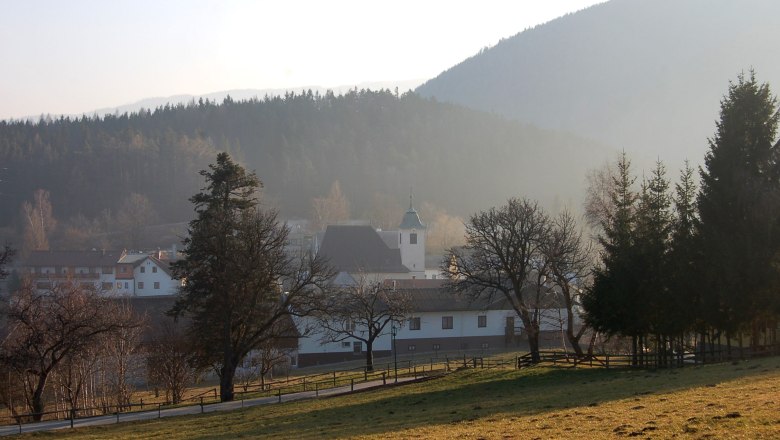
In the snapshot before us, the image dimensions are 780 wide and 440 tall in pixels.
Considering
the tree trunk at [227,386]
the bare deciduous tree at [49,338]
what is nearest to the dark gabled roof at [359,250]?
the tree trunk at [227,386]

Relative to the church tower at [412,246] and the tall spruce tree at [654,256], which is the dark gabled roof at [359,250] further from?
the tall spruce tree at [654,256]

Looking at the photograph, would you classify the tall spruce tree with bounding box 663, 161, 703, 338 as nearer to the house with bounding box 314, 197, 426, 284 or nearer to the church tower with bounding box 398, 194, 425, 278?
the house with bounding box 314, 197, 426, 284

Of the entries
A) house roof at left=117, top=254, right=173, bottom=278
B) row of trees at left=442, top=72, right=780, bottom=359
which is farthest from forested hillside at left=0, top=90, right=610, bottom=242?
row of trees at left=442, top=72, right=780, bottom=359

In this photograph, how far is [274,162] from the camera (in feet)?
602

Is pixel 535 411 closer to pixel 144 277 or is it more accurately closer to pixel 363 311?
pixel 363 311

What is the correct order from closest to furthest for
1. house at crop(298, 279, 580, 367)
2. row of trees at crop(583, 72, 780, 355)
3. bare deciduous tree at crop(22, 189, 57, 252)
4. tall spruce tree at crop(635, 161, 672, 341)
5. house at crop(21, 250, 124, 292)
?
1. row of trees at crop(583, 72, 780, 355)
2. tall spruce tree at crop(635, 161, 672, 341)
3. house at crop(298, 279, 580, 367)
4. house at crop(21, 250, 124, 292)
5. bare deciduous tree at crop(22, 189, 57, 252)

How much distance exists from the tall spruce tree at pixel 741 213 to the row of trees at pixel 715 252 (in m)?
0.04

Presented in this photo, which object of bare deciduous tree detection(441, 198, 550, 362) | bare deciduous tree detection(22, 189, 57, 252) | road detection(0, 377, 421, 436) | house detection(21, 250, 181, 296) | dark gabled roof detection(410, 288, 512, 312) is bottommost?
road detection(0, 377, 421, 436)

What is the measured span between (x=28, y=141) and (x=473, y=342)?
130 meters

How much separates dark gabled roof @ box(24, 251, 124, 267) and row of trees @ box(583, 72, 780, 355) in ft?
281

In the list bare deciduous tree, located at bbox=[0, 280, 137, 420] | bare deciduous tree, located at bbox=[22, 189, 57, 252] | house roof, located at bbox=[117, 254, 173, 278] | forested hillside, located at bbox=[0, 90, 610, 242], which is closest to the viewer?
bare deciduous tree, located at bbox=[0, 280, 137, 420]

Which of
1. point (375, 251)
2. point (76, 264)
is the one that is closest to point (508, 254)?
point (375, 251)

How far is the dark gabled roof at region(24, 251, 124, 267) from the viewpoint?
4267 inches

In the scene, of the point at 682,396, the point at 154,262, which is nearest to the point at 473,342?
the point at 682,396
